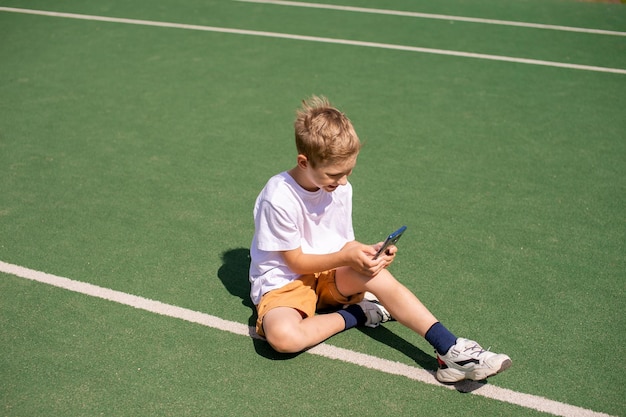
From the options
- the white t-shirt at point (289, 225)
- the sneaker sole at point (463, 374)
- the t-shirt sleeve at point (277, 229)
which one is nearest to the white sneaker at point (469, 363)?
the sneaker sole at point (463, 374)

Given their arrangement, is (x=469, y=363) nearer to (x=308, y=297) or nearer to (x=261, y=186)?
(x=308, y=297)

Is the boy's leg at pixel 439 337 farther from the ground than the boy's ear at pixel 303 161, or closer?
closer

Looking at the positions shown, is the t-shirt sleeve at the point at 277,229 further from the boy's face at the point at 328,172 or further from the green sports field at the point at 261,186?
the green sports field at the point at 261,186

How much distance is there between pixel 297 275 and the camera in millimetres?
3814

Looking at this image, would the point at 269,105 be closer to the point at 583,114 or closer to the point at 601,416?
the point at 583,114

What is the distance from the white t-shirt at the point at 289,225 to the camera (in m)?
3.59

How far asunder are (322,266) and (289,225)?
32 cm

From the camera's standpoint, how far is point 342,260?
351 cm

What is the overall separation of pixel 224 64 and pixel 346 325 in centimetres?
573

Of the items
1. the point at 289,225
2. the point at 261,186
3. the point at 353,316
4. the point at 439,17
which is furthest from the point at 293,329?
the point at 439,17

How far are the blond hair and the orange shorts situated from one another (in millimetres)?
813

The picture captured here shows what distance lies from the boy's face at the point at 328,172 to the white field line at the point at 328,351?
103cm

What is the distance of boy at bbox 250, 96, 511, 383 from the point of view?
3.41 m

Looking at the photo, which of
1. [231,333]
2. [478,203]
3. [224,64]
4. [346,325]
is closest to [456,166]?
[478,203]
